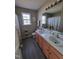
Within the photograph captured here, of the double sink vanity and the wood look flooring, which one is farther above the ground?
the double sink vanity

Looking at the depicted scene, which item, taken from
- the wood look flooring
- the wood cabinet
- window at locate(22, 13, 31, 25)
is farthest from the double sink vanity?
window at locate(22, 13, 31, 25)

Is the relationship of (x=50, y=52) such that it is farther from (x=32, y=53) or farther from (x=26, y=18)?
(x=26, y=18)

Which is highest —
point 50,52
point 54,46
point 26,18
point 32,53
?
point 26,18

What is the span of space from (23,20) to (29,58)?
390cm

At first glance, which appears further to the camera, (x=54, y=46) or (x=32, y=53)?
(x=32, y=53)

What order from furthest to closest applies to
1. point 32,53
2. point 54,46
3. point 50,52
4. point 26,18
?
point 26,18 < point 32,53 < point 50,52 < point 54,46

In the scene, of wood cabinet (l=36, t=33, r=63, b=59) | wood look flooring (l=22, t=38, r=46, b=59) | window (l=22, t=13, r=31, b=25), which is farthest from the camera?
window (l=22, t=13, r=31, b=25)

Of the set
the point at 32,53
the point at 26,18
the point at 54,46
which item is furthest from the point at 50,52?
the point at 26,18

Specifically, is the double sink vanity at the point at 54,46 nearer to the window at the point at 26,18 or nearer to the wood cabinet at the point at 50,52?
the wood cabinet at the point at 50,52

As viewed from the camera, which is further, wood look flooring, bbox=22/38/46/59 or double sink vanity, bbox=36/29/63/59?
wood look flooring, bbox=22/38/46/59

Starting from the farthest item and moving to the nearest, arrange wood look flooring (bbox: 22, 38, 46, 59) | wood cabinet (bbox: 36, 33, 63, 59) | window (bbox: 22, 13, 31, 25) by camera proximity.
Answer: window (bbox: 22, 13, 31, 25) < wood look flooring (bbox: 22, 38, 46, 59) < wood cabinet (bbox: 36, 33, 63, 59)

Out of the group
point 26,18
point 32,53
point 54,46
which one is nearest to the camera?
point 54,46

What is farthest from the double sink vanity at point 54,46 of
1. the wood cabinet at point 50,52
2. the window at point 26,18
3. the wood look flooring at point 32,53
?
the window at point 26,18

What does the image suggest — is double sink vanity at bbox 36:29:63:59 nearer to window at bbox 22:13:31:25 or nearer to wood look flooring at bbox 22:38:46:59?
wood look flooring at bbox 22:38:46:59
